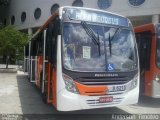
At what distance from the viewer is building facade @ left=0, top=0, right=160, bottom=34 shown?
109 ft

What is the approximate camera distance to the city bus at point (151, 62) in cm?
1023

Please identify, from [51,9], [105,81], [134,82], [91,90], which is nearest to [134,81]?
[134,82]

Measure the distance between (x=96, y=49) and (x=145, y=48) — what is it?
342cm

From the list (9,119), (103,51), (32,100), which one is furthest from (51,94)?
(32,100)

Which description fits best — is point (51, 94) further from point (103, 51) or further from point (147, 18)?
point (147, 18)

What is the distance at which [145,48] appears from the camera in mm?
10875

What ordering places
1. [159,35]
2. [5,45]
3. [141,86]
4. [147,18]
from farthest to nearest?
1. [147,18]
2. [5,45]
3. [141,86]
4. [159,35]

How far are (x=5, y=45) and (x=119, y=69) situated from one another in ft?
53.5

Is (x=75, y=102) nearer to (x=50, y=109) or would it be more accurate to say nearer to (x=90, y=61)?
(x=90, y=61)

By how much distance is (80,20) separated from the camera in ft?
26.6

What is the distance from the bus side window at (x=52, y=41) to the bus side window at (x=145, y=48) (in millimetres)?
3568

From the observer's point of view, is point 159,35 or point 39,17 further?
point 39,17

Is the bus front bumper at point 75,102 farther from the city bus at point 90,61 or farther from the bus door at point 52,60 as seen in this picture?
the bus door at point 52,60

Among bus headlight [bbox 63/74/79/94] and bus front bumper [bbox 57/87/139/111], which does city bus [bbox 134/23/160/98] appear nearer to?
bus front bumper [bbox 57/87/139/111]
